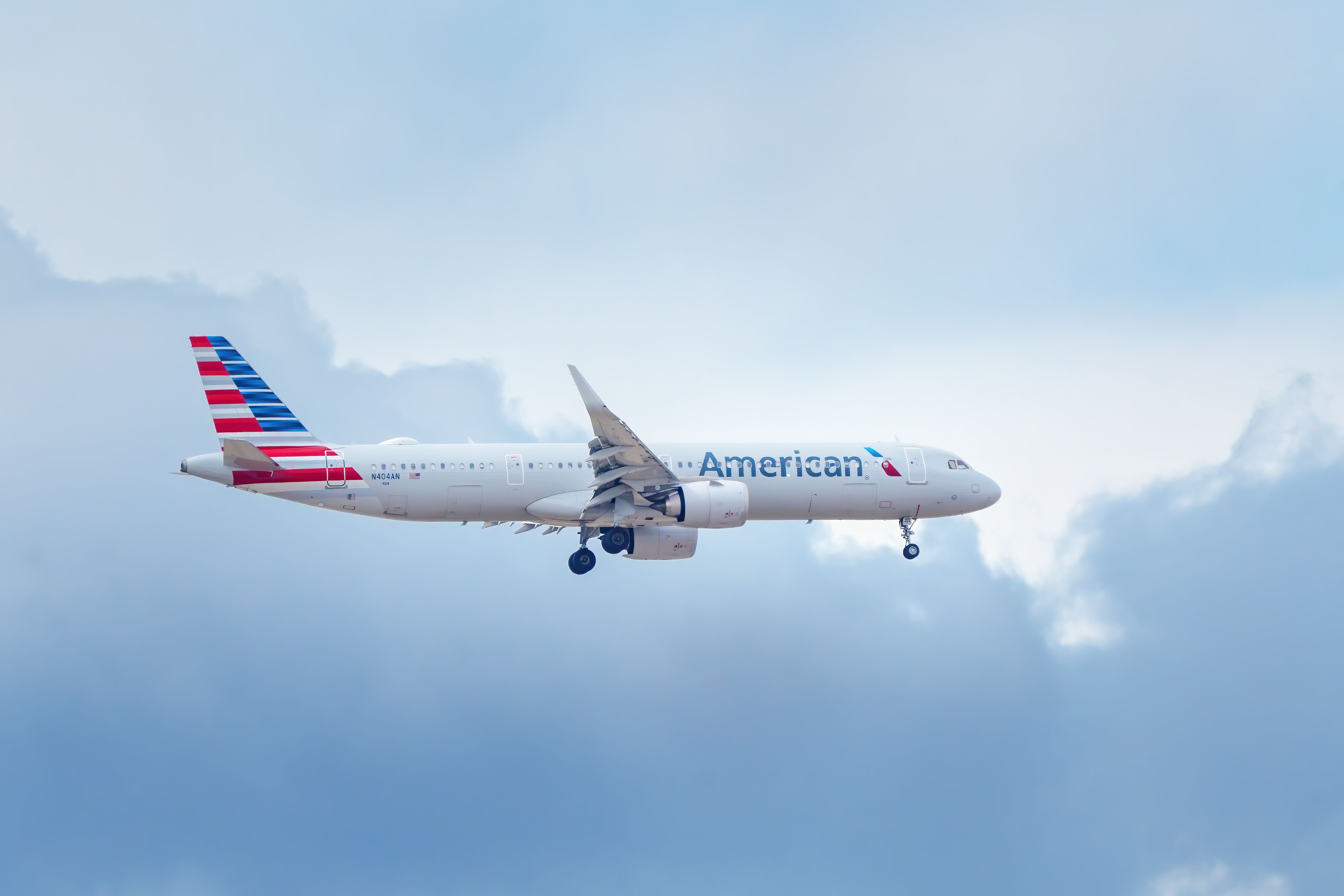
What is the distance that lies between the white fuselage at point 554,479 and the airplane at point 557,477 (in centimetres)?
5

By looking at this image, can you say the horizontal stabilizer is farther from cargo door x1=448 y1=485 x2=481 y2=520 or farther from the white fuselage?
cargo door x1=448 y1=485 x2=481 y2=520

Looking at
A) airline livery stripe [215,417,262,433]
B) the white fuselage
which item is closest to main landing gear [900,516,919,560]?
the white fuselage

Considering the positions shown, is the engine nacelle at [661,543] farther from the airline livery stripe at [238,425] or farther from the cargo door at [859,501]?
the airline livery stripe at [238,425]

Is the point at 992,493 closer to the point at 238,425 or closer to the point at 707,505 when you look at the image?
the point at 707,505

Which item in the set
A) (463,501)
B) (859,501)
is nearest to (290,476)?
(463,501)

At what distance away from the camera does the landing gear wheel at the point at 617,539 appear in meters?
54.7

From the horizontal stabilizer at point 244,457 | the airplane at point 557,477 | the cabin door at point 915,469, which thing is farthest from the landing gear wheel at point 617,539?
the horizontal stabilizer at point 244,457

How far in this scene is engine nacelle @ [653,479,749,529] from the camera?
51594 mm

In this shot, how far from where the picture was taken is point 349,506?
50812mm

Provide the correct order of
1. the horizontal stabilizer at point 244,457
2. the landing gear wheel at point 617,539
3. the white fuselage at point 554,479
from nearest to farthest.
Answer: the horizontal stabilizer at point 244,457 → the white fuselage at point 554,479 → the landing gear wheel at point 617,539

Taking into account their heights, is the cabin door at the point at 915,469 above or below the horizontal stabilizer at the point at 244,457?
above

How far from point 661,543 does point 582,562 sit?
3236 millimetres

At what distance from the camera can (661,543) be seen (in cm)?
5544

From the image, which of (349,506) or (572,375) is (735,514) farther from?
(349,506)
